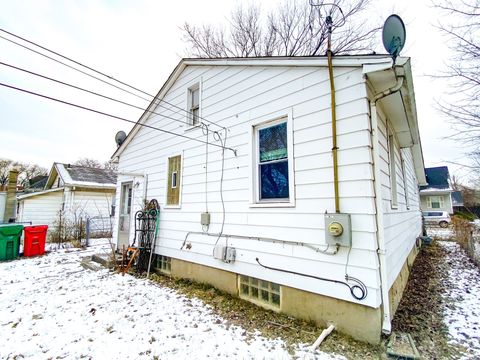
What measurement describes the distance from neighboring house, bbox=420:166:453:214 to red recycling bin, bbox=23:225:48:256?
29.5 m

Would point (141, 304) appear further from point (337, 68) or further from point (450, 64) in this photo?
point (450, 64)

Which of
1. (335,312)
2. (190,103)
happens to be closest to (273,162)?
(335,312)

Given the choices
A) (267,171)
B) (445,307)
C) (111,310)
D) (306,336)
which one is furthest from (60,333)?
(445,307)

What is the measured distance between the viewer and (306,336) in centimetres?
307

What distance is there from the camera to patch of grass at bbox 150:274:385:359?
277 cm

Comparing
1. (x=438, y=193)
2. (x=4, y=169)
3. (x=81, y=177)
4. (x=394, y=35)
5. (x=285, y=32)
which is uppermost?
(x=285, y=32)

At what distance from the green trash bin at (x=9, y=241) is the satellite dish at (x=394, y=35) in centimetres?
1151

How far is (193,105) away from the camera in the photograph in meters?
6.22

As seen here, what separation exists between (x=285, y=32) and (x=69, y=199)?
15.3m

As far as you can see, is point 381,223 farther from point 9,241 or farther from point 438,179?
point 438,179

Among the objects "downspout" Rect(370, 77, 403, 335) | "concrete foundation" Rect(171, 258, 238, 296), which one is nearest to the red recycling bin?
"concrete foundation" Rect(171, 258, 238, 296)

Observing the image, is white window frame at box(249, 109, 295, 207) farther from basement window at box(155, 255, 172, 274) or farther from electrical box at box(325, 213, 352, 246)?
basement window at box(155, 255, 172, 274)

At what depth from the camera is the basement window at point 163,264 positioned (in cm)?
610

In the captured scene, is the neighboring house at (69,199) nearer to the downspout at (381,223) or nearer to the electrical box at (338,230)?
the electrical box at (338,230)
